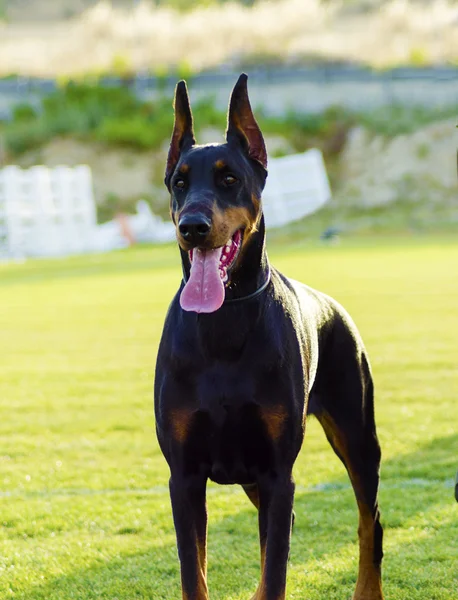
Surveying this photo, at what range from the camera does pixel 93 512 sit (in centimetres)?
611

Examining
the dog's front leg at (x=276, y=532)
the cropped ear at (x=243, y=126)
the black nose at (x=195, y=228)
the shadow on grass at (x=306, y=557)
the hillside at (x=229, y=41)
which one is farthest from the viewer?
the hillside at (x=229, y=41)

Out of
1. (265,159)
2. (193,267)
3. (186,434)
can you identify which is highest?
(265,159)

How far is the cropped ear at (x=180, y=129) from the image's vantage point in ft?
13.9

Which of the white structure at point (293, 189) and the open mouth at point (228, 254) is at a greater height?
the open mouth at point (228, 254)

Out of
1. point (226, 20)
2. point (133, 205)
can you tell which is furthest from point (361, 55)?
point (133, 205)

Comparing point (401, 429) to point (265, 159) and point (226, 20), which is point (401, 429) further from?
point (226, 20)

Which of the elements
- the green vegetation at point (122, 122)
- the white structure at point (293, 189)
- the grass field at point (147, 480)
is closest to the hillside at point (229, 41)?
the green vegetation at point (122, 122)

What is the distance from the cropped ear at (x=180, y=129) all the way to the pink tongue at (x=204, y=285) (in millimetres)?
498

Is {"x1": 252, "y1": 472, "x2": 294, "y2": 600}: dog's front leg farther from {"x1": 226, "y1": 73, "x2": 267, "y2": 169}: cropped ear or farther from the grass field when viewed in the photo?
{"x1": 226, "y1": 73, "x2": 267, "y2": 169}: cropped ear

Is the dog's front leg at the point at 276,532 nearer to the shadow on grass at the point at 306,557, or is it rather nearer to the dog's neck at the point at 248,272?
the dog's neck at the point at 248,272

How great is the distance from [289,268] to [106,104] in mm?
29869

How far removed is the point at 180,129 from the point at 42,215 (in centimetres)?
2913

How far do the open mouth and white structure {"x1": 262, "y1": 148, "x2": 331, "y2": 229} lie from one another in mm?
33963

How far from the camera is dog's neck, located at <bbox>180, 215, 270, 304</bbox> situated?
4004 mm
